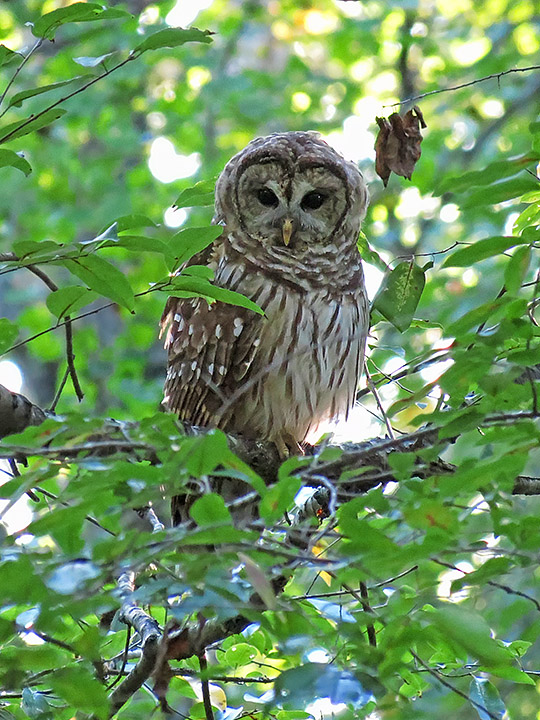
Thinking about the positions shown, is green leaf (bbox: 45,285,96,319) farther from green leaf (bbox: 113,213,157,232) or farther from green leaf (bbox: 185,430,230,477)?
green leaf (bbox: 185,430,230,477)

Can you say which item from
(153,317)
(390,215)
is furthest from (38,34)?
(153,317)

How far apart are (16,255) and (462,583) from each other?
101 cm

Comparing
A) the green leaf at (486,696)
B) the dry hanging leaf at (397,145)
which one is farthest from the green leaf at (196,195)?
the green leaf at (486,696)

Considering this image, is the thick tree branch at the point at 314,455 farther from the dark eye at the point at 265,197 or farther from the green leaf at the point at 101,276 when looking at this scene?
the dark eye at the point at 265,197

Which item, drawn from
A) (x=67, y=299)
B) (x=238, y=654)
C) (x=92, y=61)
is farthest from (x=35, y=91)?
(x=238, y=654)

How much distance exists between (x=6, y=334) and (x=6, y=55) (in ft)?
1.93

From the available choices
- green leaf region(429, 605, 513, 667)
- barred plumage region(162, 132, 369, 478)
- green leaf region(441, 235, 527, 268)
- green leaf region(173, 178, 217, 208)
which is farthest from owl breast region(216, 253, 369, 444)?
green leaf region(429, 605, 513, 667)

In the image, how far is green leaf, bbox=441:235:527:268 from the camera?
1491 mm

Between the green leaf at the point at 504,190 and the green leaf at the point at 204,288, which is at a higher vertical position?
the green leaf at the point at 204,288

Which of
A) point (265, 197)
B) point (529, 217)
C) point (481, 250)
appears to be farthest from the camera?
point (265, 197)

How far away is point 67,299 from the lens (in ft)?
6.05

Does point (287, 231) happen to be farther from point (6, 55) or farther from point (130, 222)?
point (130, 222)

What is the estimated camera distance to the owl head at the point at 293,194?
3896mm

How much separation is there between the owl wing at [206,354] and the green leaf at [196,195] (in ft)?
2.59
